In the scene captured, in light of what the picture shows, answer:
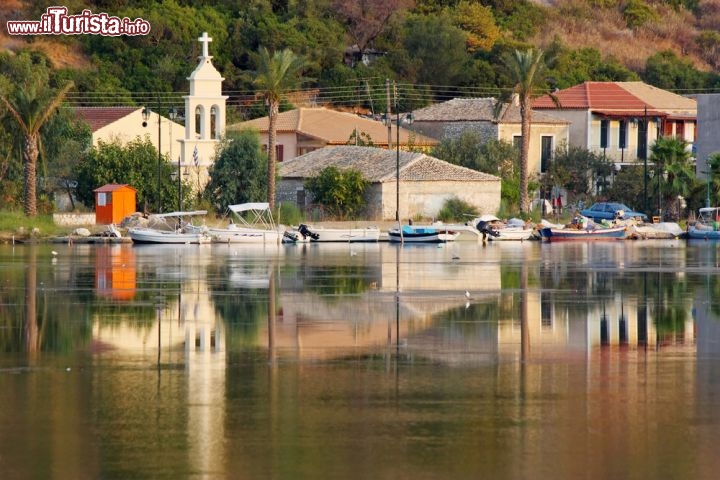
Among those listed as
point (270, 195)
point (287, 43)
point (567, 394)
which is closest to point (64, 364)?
point (567, 394)

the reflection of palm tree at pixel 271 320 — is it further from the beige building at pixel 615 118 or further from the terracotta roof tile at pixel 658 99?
→ the terracotta roof tile at pixel 658 99

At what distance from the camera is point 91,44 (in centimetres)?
11850

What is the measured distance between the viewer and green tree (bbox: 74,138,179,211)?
78375 millimetres

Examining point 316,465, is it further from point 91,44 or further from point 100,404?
point 91,44

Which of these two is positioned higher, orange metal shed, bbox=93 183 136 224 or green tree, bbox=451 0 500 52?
green tree, bbox=451 0 500 52

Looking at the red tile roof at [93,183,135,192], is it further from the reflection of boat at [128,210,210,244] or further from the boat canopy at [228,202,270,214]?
the boat canopy at [228,202,270,214]

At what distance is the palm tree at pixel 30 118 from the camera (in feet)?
235

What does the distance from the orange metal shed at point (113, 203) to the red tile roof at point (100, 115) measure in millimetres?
12754

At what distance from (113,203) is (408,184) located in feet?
53.5

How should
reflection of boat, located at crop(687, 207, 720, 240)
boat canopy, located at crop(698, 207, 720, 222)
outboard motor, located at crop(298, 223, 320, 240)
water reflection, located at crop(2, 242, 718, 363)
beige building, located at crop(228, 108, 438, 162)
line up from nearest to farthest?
water reflection, located at crop(2, 242, 718, 363) → outboard motor, located at crop(298, 223, 320, 240) → reflection of boat, located at crop(687, 207, 720, 240) → boat canopy, located at crop(698, 207, 720, 222) → beige building, located at crop(228, 108, 438, 162)

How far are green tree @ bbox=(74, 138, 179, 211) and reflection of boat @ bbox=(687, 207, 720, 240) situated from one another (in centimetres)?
2660

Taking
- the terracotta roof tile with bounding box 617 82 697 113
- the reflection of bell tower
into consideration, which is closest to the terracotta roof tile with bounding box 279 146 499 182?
the reflection of bell tower

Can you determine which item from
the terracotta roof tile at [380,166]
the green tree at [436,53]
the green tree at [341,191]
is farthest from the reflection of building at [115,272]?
the green tree at [436,53]

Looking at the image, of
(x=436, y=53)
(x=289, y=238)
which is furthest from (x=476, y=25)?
(x=289, y=238)
